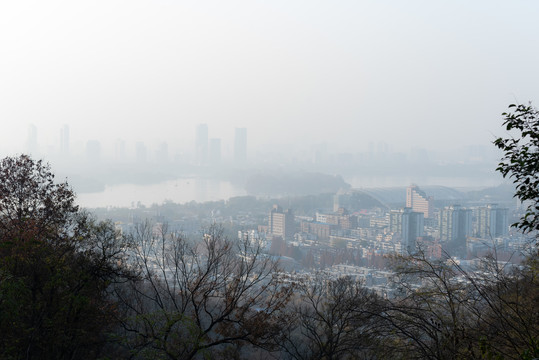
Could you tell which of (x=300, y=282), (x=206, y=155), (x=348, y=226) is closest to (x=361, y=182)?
(x=206, y=155)

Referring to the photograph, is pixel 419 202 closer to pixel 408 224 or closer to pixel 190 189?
pixel 408 224

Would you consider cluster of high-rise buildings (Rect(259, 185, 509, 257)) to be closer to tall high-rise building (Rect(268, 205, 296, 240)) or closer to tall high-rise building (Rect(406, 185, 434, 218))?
tall high-rise building (Rect(268, 205, 296, 240))

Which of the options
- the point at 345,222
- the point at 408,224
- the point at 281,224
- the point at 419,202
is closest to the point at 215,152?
the point at 345,222

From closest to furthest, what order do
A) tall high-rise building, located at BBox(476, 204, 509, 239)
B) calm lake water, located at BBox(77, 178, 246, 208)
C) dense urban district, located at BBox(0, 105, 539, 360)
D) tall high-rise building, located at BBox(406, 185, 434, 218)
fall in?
dense urban district, located at BBox(0, 105, 539, 360) → tall high-rise building, located at BBox(476, 204, 509, 239) → calm lake water, located at BBox(77, 178, 246, 208) → tall high-rise building, located at BBox(406, 185, 434, 218)

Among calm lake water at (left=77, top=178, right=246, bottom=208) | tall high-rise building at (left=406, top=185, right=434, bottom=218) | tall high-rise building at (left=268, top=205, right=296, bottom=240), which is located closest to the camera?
tall high-rise building at (left=268, top=205, right=296, bottom=240)

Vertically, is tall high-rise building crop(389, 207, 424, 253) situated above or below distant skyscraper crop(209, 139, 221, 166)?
below

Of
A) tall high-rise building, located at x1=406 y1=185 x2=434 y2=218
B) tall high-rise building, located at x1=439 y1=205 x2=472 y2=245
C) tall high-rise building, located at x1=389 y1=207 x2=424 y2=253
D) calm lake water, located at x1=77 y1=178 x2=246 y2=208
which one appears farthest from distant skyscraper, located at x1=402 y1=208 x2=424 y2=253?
calm lake water, located at x1=77 y1=178 x2=246 y2=208
